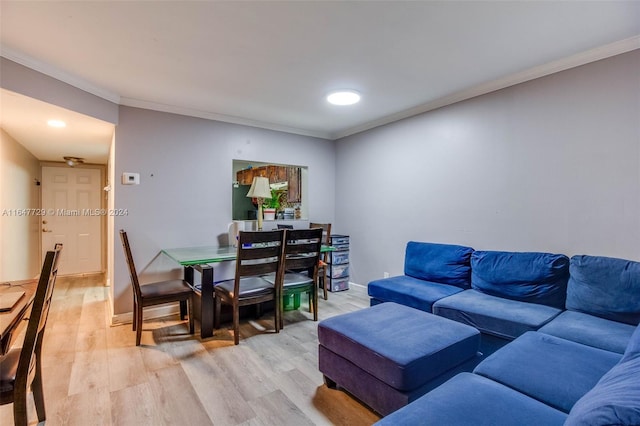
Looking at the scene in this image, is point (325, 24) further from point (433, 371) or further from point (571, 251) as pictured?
point (571, 251)

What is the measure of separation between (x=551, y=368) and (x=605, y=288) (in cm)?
109

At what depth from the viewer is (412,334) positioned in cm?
180

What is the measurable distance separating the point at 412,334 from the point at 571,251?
1.66 metres

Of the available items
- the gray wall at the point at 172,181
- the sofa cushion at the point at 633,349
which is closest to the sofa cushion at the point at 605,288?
the sofa cushion at the point at 633,349

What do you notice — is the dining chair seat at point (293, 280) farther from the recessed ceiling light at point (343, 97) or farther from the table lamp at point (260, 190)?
the recessed ceiling light at point (343, 97)

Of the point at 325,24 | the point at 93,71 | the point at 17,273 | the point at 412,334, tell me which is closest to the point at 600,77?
the point at 325,24

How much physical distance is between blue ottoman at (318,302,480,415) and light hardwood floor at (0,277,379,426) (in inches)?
7.5

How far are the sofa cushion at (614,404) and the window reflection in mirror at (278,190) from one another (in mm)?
3748

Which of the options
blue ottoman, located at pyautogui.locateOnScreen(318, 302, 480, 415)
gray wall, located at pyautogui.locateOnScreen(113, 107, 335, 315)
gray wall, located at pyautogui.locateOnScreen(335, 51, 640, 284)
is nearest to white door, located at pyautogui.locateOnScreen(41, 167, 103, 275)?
gray wall, located at pyautogui.locateOnScreen(113, 107, 335, 315)

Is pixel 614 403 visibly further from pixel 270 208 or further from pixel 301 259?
pixel 270 208

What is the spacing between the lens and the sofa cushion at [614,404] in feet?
2.02

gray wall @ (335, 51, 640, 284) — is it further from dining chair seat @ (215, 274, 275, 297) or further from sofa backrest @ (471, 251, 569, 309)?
dining chair seat @ (215, 274, 275, 297)

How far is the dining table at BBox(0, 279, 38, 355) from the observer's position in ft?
4.05

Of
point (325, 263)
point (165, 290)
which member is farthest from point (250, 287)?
point (325, 263)
